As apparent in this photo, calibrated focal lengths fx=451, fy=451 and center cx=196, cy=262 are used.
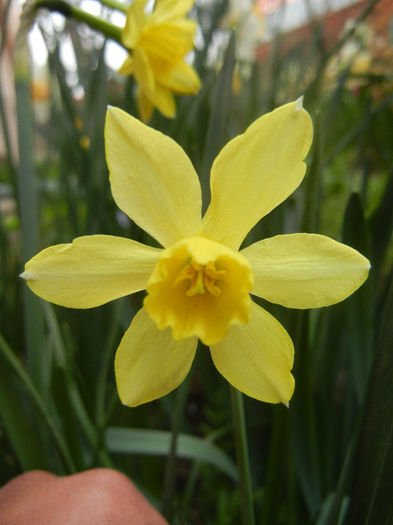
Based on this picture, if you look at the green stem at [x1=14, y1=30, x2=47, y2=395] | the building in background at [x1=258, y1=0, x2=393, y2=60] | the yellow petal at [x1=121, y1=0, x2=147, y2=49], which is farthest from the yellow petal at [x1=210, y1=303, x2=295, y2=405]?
the building in background at [x1=258, y1=0, x2=393, y2=60]

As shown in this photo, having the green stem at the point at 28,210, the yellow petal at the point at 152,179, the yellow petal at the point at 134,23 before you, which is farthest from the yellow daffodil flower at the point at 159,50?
the yellow petal at the point at 152,179

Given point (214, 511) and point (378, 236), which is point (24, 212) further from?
point (214, 511)

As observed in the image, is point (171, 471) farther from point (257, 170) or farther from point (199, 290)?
point (257, 170)

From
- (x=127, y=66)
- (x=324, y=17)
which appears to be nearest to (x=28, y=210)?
(x=127, y=66)

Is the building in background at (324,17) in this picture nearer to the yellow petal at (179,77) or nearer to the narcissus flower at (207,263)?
the yellow petal at (179,77)

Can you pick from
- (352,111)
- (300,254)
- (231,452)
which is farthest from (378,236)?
(352,111)

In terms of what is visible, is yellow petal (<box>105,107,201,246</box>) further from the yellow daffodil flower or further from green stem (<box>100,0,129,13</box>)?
green stem (<box>100,0,129,13</box>)
